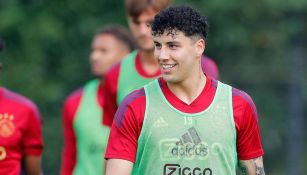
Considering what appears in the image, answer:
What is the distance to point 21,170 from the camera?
990 centimetres

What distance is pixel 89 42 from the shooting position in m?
19.1

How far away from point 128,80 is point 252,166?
195 cm

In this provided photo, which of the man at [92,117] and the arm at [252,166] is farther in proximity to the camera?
the man at [92,117]

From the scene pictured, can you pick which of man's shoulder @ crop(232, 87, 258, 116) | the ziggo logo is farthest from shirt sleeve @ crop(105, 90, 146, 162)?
man's shoulder @ crop(232, 87, 258, 116)

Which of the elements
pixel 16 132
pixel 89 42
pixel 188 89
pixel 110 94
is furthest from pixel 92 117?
pixel 89 42

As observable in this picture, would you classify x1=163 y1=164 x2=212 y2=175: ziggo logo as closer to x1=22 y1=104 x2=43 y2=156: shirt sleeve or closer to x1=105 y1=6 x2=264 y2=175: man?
x1=105 y1=6 x2=264 y2=175: man

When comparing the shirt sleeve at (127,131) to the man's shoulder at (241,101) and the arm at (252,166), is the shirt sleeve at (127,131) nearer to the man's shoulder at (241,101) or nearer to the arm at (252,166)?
the man's shoulder at (241,101)

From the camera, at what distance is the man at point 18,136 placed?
946 cm

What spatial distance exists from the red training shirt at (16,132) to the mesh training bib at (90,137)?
2.16 metres

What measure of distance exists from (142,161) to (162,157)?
0.42ft

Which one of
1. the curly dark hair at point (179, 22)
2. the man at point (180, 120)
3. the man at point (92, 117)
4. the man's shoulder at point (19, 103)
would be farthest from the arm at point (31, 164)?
the curly dark hair at point (179, 22)

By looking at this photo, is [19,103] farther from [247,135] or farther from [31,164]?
[247,135]

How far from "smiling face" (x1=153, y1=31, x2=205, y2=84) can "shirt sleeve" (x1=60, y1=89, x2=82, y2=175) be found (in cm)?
415

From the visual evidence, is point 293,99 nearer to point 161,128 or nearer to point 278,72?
point 278,72
